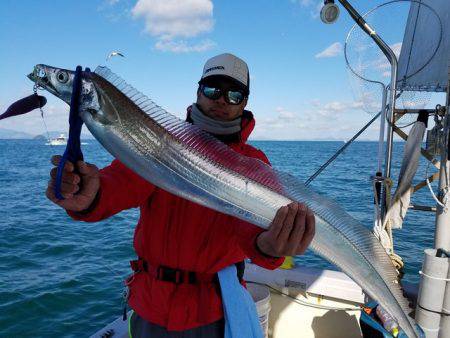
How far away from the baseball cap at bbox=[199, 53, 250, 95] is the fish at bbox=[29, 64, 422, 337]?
0.83 meters

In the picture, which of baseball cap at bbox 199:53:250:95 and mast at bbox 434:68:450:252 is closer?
baseball cap at bbox 199:53:250:95

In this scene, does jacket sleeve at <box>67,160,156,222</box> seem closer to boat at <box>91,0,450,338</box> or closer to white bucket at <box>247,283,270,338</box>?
white bucket at <box>247,283,270,338</box>

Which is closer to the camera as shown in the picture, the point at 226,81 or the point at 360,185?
the point at 226,81

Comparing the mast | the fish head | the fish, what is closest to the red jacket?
the fish

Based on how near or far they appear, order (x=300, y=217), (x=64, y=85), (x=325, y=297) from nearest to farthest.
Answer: (x=64, y=85) → (x=300, y=217) → (x=325, y=297)

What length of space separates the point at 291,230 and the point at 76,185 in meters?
1.27

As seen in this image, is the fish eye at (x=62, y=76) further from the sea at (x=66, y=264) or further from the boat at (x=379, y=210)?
the boat at (x=379, y=210)

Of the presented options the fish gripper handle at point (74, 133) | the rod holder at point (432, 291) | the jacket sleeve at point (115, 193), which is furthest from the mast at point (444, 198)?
the fish gripper handle at point (74, 133)

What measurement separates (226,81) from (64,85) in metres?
1.35

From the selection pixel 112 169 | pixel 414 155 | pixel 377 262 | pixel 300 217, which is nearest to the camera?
pixel 300 217

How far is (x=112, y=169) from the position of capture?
8.13 ft

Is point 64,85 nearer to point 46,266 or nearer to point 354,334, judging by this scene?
point 354,334

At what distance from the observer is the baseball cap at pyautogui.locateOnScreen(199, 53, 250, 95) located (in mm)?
2834

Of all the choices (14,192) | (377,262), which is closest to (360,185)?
(14,192)
